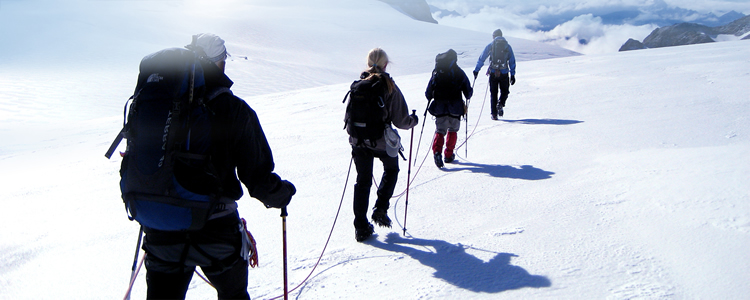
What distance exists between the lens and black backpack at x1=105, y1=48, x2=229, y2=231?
1.79 m

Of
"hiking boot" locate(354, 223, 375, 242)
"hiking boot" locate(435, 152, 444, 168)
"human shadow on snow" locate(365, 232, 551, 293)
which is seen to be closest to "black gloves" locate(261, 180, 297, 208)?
"human shadow on snow" locate(365, 232, 551, 293)

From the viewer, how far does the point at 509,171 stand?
17.9 ft

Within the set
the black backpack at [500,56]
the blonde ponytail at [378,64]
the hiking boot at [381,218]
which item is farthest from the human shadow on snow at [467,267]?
the black backpack at [500,56]

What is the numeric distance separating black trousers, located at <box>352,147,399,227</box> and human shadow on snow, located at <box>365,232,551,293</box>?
290 millimetres

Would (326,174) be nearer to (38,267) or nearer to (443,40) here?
(38,267)

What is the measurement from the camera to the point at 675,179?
4.20 metres

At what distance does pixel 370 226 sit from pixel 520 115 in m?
5.57

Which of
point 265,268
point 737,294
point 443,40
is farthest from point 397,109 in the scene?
point 443,40

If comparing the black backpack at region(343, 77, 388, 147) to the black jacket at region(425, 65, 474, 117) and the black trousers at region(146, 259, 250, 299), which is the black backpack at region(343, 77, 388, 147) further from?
the black jacket at region(425, 65, 474, 117)

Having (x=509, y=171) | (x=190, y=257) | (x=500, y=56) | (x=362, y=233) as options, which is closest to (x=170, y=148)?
(x=190, y=257)

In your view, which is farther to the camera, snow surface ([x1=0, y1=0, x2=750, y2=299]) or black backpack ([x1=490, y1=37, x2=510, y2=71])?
black backpack ([x1=490, y1=37, x2=510, y2=71])

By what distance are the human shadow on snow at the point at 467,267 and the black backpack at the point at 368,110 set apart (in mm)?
850

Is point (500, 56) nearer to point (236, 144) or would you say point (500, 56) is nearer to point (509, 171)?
point (509, 171)

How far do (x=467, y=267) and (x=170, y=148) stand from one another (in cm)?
216
